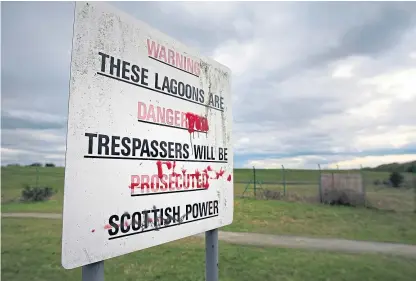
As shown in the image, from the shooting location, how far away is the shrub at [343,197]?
47.1 feet

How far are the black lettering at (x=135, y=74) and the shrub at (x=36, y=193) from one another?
1940 cm

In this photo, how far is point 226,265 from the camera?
5328 millimetres

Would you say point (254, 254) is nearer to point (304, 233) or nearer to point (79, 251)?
point (304, 233)

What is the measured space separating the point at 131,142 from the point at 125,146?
6 centimetres

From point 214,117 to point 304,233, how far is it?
6681mm

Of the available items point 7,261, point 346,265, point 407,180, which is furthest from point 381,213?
point 7,261

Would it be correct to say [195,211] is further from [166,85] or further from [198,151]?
[166,85]

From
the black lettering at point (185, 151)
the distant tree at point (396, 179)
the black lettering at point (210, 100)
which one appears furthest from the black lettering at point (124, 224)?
the distant tree at point (396, 179)

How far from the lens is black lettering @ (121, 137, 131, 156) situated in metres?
1.96

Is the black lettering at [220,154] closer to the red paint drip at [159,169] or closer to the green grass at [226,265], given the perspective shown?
the red paint drip at [159,169]

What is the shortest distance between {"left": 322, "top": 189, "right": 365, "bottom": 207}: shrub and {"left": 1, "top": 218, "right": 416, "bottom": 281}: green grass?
899cm

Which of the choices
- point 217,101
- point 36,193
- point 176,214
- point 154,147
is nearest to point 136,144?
point 154,147

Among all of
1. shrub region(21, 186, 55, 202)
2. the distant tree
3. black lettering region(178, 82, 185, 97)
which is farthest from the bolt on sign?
shrub region(21, 186, 55, 202)

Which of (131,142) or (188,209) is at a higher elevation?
(131,142)
